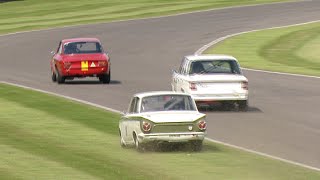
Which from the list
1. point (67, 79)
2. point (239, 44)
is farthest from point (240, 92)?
point (239, 44)

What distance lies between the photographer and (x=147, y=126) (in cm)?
2194

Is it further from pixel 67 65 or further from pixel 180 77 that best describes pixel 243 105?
pixel 67 65

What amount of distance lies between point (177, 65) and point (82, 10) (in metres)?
36.1

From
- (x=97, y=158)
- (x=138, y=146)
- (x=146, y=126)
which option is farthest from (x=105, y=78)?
(x=97, y=158)

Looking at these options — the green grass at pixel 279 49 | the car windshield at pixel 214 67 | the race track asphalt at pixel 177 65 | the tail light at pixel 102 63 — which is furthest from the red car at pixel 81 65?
the car windshield at pixel 214 67

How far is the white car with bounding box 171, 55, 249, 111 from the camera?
3122 cm

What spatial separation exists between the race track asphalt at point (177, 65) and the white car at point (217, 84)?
47 centimetres

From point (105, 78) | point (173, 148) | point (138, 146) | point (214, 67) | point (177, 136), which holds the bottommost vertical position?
point (105, 78)

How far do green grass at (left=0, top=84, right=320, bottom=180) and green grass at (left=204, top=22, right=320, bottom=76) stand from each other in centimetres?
1833

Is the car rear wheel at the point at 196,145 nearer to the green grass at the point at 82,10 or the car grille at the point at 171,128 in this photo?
the car grille at the point at 171,128

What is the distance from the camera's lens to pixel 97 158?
2136 cm

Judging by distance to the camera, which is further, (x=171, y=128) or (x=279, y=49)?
(x=279, y=49)

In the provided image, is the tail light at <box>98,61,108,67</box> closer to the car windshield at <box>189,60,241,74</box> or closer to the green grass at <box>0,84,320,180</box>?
the car windshield at <box>189,60,241,74</box>

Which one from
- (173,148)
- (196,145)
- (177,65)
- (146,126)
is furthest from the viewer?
(177,65)
